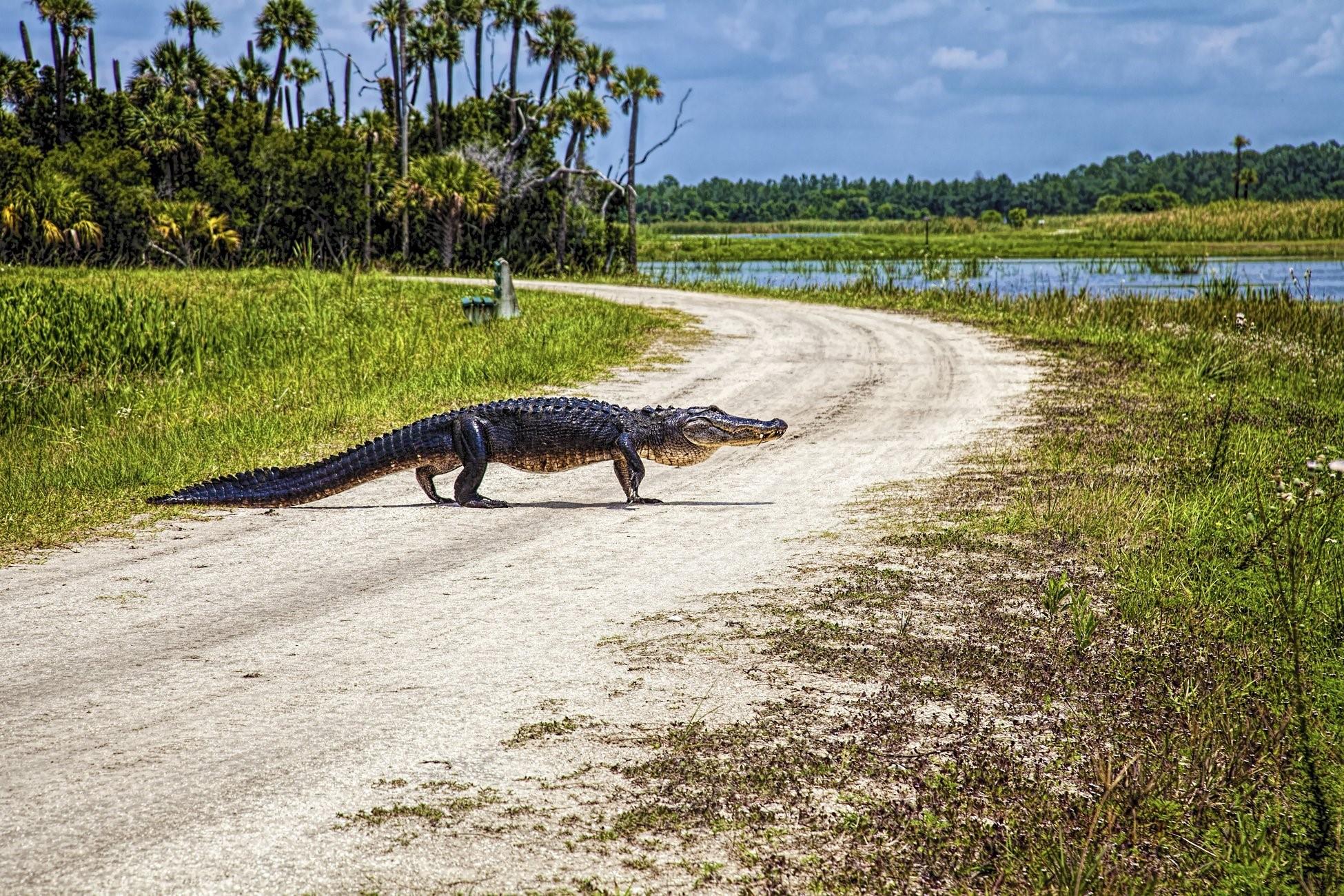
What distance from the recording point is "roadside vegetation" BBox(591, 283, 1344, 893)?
13.4 feet

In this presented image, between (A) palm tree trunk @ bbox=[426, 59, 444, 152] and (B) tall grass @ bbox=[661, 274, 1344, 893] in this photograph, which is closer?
(B) tall grass @ bbox=[661, 274, 1344, 893]

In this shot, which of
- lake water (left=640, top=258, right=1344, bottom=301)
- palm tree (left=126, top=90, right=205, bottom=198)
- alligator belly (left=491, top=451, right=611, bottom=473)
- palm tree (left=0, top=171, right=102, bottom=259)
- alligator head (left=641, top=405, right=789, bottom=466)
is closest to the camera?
alligator head (left=641, top=405, right=789, bottom=466)

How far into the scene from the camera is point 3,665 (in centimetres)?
582

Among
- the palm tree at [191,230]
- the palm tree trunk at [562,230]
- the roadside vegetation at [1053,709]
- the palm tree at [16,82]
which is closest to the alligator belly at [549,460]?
the roadside vegetation at [1053,709]

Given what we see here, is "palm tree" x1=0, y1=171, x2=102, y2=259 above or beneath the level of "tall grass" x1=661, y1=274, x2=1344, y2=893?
above

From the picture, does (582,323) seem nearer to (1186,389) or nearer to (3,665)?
(1186,389)

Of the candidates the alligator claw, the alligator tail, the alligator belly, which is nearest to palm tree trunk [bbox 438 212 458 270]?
the alligator tail

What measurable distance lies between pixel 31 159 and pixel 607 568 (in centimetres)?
4164

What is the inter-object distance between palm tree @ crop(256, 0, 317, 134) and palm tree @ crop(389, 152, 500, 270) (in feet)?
35.6

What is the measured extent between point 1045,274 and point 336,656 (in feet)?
156

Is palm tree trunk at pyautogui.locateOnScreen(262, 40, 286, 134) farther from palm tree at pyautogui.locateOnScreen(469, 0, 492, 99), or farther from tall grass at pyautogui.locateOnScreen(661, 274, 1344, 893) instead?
tall grass at pyautogui.locateOnScreen(661, 274, 1344, 893)

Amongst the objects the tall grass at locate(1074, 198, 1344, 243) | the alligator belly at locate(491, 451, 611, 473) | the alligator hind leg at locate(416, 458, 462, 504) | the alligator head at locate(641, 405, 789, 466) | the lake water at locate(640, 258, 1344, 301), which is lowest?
the alligator hind leg at locate(416, 458, 462, 504)

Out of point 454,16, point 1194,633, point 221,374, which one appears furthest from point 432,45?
point 1194,633

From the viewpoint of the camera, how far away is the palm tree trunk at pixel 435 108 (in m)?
53.9
